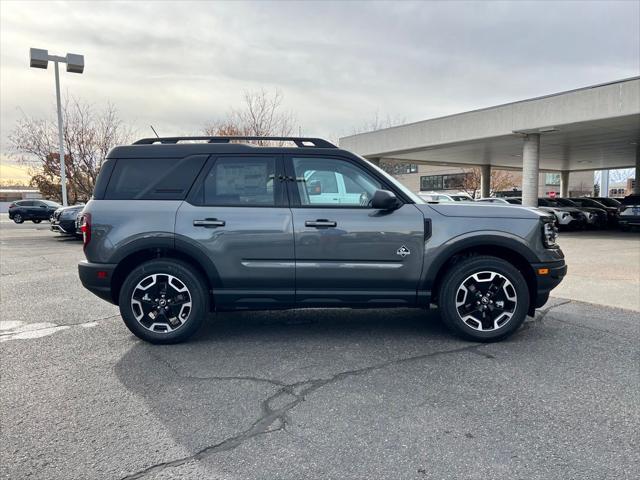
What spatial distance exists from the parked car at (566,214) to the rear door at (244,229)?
1757 centimetres

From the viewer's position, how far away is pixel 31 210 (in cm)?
3092

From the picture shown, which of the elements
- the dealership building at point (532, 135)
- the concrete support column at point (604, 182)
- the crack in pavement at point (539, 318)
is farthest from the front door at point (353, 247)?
the concrete support column at point (604, 182)

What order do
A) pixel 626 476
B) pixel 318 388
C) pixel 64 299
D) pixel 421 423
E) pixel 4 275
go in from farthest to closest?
pixel 4 275, pixel 64 299, pixel 318 388, pixel 421 423, pixel 626 476

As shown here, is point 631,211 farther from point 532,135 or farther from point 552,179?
point 552,179

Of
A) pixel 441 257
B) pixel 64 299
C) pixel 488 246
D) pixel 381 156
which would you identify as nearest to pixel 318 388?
pixel 441 257

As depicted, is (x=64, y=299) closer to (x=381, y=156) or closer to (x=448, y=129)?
(x=448, y=129)

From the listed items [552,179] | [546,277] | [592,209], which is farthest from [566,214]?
[552,179]

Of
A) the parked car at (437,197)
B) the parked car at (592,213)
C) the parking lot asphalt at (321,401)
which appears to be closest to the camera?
the parking lot asphalt at (321,401)

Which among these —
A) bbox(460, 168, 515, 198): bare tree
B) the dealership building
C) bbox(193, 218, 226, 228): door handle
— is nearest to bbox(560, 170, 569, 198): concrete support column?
the dealership building

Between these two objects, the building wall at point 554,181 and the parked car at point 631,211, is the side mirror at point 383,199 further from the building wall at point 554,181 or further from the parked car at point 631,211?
the building wall at point 554,181

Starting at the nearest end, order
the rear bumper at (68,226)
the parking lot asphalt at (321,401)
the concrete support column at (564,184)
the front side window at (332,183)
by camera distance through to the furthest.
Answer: the parking lot asphalt at (321,401)
the front side window at (332,183)
the rear bumper at (68,226)
the concrete support column at (564,184)

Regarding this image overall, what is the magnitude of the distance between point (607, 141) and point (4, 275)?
78.7 feet

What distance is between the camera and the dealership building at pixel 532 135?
1517 centimetres

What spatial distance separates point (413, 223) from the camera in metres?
4.41
